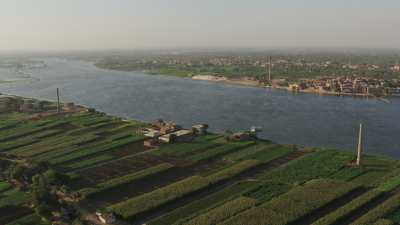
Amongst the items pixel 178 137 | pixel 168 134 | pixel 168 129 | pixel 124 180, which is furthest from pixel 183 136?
pixel 124 180

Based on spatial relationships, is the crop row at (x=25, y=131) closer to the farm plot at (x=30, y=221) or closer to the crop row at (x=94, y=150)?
the crop row at (x=94, y=150)

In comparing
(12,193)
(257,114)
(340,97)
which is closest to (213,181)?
(12,193)

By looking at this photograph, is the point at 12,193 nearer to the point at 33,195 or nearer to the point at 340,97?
the point at 33,195

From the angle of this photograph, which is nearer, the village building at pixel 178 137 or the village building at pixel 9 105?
the village building at pixel 178 137

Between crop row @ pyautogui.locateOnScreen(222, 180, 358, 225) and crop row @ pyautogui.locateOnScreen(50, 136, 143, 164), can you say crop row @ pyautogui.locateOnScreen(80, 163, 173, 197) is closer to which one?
crop row @ pyautogui.locateOnScreen(50, 136, 143, 164)

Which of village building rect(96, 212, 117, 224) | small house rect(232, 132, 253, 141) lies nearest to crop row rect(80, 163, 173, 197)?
village building rect(96, 212, 117, 224)

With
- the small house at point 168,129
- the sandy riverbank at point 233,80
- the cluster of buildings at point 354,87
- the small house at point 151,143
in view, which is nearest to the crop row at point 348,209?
the small house at point 151,143
